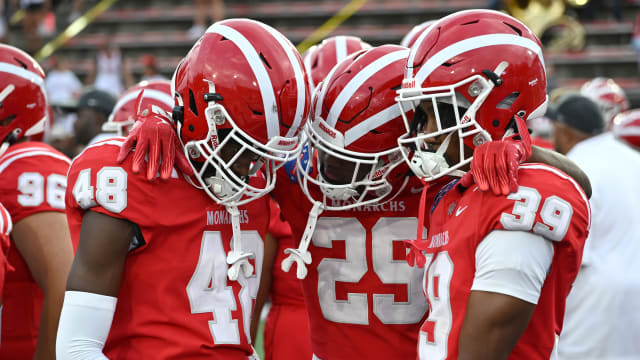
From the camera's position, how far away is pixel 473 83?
196 cm

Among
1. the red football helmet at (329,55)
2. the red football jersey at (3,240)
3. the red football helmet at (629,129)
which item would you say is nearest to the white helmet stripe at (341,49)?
the red football helmet at (329,55)

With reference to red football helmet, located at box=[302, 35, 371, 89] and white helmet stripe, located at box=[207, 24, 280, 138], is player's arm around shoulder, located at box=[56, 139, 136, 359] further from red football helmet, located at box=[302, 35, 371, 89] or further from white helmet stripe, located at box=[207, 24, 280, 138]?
red football helmet, located at box=[302, 35, 371, 89]

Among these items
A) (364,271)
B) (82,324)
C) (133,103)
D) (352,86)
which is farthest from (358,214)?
(133,103)

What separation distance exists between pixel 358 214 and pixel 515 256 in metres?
0.90

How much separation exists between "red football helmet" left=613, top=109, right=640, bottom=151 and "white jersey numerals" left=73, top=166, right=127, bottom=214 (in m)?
6.29

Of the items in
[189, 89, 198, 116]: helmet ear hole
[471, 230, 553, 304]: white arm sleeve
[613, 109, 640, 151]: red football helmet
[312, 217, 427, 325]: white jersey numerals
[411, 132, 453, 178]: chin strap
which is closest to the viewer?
[471, 230, 553, 304]: white arm sleeve

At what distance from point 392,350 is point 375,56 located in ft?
3.20

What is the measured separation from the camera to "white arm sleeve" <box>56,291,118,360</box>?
1.93 metres

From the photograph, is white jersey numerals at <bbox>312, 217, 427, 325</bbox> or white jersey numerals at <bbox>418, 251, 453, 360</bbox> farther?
white jersey numerals at <bbox>312, 217, 427, 325</bbox>

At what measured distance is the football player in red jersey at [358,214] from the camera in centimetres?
235

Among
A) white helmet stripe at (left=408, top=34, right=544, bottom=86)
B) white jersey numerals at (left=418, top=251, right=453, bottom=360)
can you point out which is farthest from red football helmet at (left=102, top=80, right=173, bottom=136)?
white jersey numerals at (left=418, top=251, right=453, bottom=360)

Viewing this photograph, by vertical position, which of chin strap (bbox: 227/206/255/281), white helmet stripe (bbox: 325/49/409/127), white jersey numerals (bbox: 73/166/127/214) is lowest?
chin strap (bbox: 227/206/255/281)

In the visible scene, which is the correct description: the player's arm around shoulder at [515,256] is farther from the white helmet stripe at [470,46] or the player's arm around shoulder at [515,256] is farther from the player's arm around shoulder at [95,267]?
the player's arm around shoulder at [95,267]

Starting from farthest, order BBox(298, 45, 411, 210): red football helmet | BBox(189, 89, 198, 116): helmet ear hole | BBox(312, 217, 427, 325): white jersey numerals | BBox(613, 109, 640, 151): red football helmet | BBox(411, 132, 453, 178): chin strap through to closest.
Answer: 1. BBox(613, 109, 640, 151): red football helmet
2. BBox(312, 217, 427, 325): white jersey numerals
3. BBox(298, 45, 411, 210): red football helmet
4. BBox(189, 89, 198, 116): helmet ear hole
5. BBox(411, 132, 453, 178): chin strap
